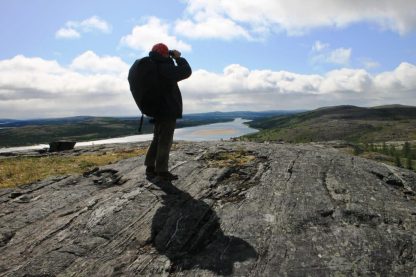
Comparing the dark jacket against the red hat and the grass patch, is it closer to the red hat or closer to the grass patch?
the red hat

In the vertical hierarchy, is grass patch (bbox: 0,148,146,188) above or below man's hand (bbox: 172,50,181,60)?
below

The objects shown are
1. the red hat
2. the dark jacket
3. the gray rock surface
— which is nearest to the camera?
the gray rock surface

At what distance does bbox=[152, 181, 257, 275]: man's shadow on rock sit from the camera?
8.09 metres

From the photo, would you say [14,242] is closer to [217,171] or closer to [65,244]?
[65,244]

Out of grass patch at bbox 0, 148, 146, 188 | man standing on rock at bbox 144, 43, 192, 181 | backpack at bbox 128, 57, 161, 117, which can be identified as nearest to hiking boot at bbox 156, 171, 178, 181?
man standing on rock at bbox 144, 43, 192, 181

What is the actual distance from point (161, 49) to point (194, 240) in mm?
6818

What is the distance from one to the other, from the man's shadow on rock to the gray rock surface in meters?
0.03

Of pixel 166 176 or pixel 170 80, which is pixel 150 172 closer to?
pixel 166 176

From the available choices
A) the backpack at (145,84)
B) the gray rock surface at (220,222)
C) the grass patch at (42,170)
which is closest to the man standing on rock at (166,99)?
the backpack at (145,84)

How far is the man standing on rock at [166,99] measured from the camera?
12.4m

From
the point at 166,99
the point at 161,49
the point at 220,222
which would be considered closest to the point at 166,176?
the point at 166,99

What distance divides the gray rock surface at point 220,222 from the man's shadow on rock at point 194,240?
3 centimetres

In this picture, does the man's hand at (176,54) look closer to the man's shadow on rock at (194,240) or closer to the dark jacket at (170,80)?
the dark jacket at (170,80)

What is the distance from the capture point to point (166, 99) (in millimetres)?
12875
